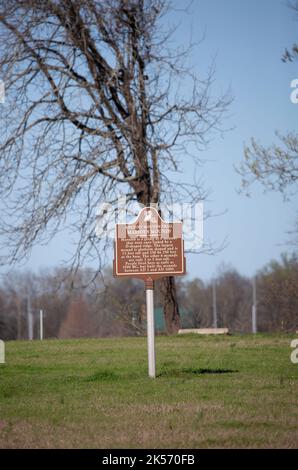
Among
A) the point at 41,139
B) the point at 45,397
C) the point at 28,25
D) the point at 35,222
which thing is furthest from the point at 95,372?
the point at 28,25

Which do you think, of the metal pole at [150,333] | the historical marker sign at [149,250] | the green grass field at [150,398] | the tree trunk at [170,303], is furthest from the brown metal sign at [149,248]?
the tree trunk at [170,303]

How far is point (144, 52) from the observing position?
24.4 meters

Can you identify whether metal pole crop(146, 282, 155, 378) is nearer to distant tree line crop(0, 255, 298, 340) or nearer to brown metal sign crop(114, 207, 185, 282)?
brown metal sign crop(114, 207, 185, 282)

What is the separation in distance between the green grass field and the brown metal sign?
6.44ft

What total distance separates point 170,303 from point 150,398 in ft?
46.3

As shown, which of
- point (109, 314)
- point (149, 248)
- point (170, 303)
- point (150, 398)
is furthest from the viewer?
point (109, 314)

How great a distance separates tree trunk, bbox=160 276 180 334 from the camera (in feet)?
85.2

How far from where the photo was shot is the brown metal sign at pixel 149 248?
14250 millimetres

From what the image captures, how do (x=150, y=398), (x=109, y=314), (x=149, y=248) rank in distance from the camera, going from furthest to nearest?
(x=109, y=314) < (x=149, y=248) < (x=150, y=398)

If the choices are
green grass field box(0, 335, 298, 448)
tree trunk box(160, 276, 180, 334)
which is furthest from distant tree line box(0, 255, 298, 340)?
green grass field box(0, 335, 298, 448)

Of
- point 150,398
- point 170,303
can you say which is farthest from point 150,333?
point 170,303

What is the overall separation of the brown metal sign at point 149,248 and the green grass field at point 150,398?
6.44ft

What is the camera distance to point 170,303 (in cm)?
2616

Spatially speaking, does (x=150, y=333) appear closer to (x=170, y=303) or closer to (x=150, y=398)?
(x=150, y=398)
